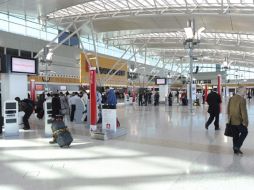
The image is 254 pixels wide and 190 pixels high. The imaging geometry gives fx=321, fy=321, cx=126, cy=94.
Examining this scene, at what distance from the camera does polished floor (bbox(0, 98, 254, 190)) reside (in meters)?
5.38

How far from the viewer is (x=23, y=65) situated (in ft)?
44.2

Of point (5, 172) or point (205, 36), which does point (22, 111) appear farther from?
point (205, 36)

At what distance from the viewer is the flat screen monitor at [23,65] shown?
42.8 ft

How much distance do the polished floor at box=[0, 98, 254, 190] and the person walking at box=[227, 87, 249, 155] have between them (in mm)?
454

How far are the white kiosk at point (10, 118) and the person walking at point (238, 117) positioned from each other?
7.46 meters

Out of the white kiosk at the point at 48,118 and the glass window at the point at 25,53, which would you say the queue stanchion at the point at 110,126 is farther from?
the glass window at the point at 25,53

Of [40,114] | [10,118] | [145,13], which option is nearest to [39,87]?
[145,13]

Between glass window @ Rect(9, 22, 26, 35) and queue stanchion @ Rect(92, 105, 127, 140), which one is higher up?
glass window @ Rect(9, 22, 26, 35)

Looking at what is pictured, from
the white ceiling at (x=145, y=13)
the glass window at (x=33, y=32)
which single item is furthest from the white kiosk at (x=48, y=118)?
the glass window at (x=33, y=32)

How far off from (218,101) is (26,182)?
8301mm

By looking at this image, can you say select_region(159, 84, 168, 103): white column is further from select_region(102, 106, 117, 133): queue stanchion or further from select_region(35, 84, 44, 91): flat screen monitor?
select_region(102, 106, 117, 133): queue stanchion

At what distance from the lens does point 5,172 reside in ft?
20.4

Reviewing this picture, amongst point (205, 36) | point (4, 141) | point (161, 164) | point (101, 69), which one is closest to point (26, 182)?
point (161, 164)

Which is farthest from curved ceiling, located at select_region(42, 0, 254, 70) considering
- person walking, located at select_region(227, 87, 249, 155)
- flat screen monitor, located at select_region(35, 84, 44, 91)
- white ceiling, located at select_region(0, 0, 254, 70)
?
person walking, located at select_region(227, 87, 249, 155)
